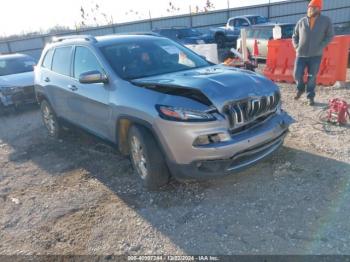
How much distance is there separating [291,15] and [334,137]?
20165mm

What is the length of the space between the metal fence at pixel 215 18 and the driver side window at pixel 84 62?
66.9 feet

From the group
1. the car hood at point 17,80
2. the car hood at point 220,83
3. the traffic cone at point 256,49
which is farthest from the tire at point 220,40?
the car hood at point 220,83

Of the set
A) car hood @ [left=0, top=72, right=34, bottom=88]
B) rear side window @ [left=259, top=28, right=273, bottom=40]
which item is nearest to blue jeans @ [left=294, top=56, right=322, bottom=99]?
rear side window @ [left=259, top=28, right=273, bottom=40]

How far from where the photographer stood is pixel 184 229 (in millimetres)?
3488

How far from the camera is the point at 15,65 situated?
35.0 ft

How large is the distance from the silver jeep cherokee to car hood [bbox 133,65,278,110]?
0.4 inches

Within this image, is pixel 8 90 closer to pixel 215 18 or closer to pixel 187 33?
pixel 187 33

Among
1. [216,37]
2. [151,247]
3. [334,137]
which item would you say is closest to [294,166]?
[334,137]

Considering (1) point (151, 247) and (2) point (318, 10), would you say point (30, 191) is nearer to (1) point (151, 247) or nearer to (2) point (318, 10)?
(1) point (151, 247)

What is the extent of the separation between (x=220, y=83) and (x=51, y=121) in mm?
4066

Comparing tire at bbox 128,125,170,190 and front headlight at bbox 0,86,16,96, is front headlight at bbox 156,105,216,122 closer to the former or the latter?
tire at bbox 128,125,170,190

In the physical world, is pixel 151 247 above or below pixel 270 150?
below

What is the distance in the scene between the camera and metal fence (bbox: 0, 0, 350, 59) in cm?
2211

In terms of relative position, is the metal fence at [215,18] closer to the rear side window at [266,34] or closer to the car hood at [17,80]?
the rear side window at [266,34]
